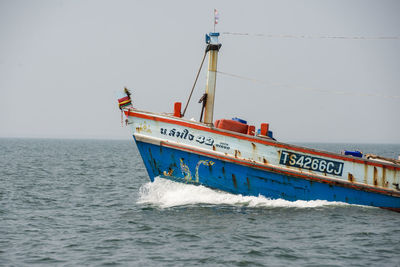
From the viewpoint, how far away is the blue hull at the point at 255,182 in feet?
41.9

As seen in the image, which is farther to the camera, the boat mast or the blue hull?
the boat mast

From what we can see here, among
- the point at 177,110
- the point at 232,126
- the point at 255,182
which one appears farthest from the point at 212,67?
the point at 255,182

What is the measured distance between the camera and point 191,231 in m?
10.5

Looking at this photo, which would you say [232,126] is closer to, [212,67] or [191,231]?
[212,67]

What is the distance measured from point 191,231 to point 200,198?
2.83m

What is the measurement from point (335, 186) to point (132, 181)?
12.7 meters

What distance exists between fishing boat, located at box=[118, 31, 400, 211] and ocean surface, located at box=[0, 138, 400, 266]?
0.37 metres

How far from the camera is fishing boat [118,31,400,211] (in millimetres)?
12688

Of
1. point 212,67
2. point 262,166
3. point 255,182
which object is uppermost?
point 212,67

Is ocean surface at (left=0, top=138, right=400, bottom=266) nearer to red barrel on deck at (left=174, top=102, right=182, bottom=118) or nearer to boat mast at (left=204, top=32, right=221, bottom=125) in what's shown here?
red barrel on deck at (left=174, top=102, right=182, bottom=118)

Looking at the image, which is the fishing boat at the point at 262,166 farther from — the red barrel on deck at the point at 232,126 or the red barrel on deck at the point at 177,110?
the red barrel on deck at the point at 177,110

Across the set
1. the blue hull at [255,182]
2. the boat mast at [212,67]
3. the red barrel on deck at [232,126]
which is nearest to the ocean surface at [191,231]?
the blue hull at [255,182]

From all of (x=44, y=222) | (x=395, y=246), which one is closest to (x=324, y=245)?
(x=395, y=246)

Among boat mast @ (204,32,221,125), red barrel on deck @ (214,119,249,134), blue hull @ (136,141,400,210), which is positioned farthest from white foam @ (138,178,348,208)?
boat mast @ (204,32,221,125)
